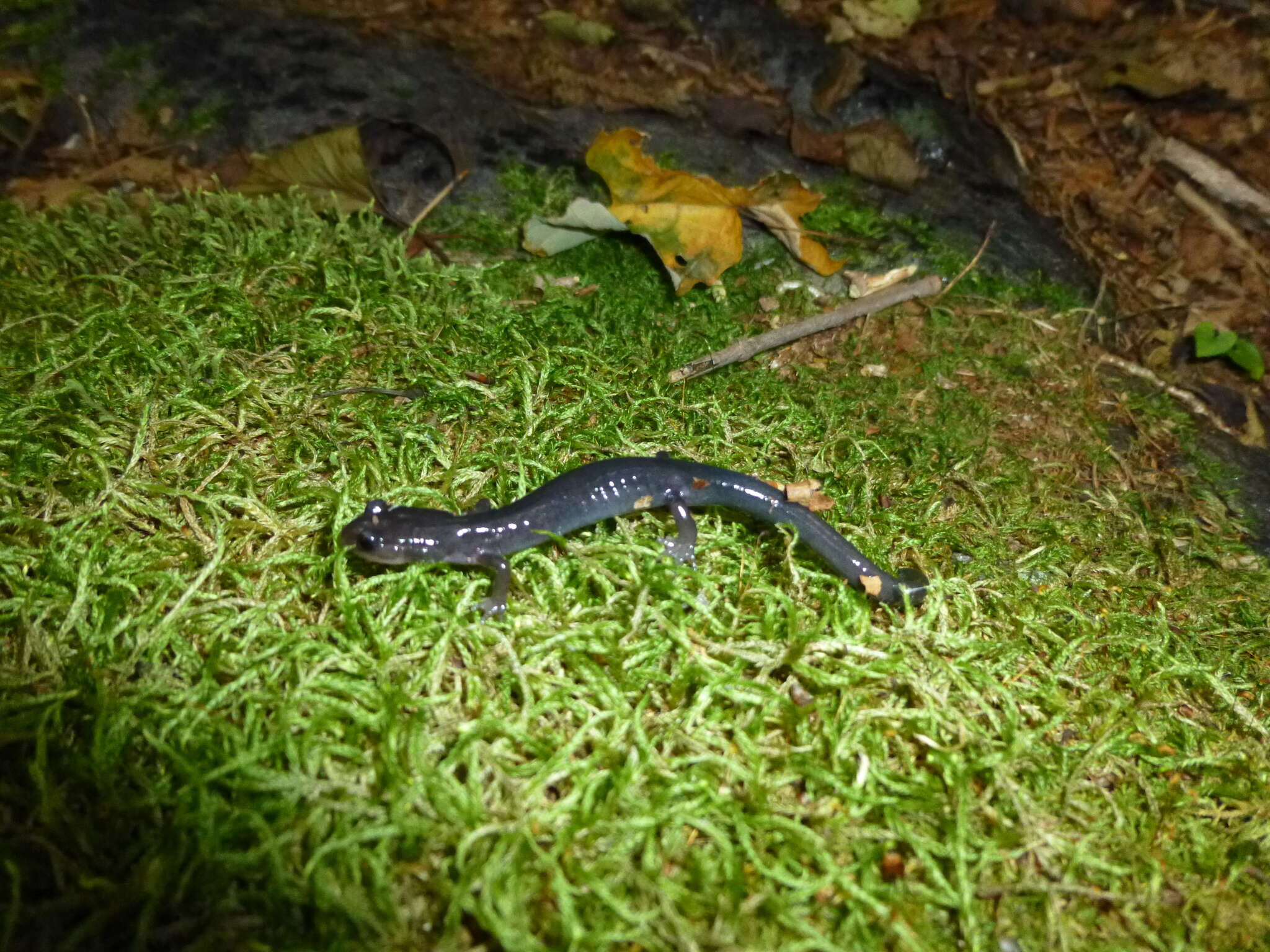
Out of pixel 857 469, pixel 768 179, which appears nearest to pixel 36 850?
pixel 857 469

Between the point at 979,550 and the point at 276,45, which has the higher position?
the point at 276,45

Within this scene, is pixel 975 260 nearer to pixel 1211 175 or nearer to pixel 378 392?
pixel 1211 175

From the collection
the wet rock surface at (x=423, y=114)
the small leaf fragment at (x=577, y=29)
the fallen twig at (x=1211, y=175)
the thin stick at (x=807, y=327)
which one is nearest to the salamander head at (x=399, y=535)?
the thin stick at (x=807, y=327)

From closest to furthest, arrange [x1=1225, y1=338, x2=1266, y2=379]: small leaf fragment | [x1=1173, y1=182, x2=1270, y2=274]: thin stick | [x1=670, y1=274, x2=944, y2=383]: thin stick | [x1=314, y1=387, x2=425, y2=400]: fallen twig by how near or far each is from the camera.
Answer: [x1=314, y1=387, x2=425, y2=400]: fallen twig → [x1=670, y1=274, x2=944, y2=383]: thin stick → [x1=1225, y1=338, x2=1266, y2=379]: small leaf fragment → [x1=1173, y1=182, x2=1270, y2=274]: thin stick

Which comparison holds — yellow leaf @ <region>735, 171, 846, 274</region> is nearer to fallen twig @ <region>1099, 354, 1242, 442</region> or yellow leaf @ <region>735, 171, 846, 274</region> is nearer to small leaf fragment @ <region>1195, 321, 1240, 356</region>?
fallen twig @ <region>1099, 354, 1242, 442</region>

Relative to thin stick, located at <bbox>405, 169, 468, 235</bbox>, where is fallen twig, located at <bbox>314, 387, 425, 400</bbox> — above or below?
below

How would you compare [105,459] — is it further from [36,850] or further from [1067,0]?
[1067,0]

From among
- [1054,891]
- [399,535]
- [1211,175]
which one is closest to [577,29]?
[1211,175]

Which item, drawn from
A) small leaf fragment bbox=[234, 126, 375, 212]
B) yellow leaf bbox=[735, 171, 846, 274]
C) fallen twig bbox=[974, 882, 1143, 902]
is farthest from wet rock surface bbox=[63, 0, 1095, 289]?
fallen twig bbox=[974, 882, 1143, 902]
